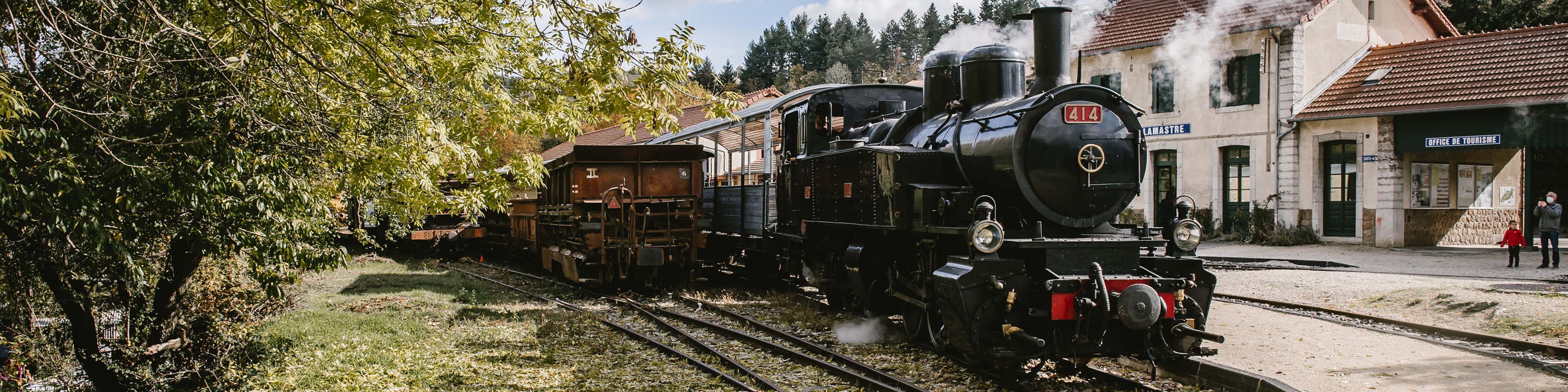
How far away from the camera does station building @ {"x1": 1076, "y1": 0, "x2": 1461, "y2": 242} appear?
58.8 feet

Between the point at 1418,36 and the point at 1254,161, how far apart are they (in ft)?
22.0

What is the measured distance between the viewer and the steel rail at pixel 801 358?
641 cm

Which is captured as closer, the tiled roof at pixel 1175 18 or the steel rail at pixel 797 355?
the steel rail at pixel 797 355

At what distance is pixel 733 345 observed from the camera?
8273mm

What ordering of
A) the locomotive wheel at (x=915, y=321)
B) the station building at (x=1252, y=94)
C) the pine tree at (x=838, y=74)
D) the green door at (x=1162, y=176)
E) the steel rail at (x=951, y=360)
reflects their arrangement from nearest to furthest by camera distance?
the steel rail at (x=951, y=360) → the locomotive wheel at (x=915, y=321) → the station building at (x=1252, y=94) → the green door at (x=1162, y=176) → the pine tree at (x=838, y=74)

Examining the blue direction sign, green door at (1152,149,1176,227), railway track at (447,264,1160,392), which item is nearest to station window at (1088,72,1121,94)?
green door at (1152,149,1176,227)

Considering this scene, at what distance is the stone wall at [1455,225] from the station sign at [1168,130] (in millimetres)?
4472

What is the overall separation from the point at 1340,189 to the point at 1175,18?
201 inches

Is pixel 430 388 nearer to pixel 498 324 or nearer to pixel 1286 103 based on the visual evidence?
pixel 498 324

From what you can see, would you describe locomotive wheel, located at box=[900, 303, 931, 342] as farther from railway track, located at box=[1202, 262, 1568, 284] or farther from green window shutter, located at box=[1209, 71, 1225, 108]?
green window shutter, located at box=[1209, 71, 1225, 108]

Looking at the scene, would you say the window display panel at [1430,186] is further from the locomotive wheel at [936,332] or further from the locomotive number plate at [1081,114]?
the locomotive wheel at [936,332]

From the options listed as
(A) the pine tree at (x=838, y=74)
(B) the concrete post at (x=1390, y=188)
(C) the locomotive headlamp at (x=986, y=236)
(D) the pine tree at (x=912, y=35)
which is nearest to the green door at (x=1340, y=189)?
(B) the concrete post at (x=1390, y=188)

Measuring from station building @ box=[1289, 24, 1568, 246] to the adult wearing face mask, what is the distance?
2.40m

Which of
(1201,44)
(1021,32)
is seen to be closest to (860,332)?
(1021,32)
